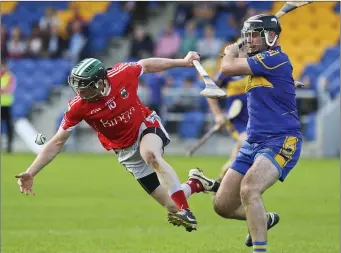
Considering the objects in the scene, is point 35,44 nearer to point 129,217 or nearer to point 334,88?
point 334,88

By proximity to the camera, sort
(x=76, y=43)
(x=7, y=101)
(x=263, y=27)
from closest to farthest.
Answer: (x=263, y=27) < (x=7, y=101) < (x=76, y=43)

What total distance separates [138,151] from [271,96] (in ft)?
5.84

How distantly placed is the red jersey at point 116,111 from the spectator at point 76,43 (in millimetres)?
17198

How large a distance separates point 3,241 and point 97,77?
275 cm

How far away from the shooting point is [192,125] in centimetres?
2402

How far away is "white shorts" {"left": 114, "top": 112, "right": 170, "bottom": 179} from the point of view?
938 centimetres

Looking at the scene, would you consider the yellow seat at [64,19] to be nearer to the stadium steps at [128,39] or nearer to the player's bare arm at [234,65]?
the stadium steps at [128,39]

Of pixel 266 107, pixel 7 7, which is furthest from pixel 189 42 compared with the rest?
pixel 266 107

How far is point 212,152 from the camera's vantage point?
24.2 meters

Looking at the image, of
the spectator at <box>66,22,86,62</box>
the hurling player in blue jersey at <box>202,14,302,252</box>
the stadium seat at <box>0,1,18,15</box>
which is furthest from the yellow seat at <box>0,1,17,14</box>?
the hurling player in blue jersey at <box>202,14,302,252</box>

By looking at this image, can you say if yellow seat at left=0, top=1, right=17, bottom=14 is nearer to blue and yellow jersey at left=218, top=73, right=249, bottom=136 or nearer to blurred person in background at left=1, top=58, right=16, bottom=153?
blurred person in background at left=1, top=58, right=16, bottom=153

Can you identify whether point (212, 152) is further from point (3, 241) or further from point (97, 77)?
point (97, 77)

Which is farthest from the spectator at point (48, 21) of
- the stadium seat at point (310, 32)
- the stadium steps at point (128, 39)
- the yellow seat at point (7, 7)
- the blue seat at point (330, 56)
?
the blue seat at point (330, 56)

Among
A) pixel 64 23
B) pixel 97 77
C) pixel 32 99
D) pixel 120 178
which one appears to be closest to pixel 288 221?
pixel 97 77
